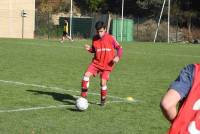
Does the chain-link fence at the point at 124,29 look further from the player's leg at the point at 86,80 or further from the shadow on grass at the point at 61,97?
the player's leg at the point at 86,80

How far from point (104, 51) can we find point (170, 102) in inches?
311

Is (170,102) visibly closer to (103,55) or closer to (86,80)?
(86,80)

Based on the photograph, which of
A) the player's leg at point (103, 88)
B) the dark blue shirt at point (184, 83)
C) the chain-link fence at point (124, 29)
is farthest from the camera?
the chain-link fence at point (124, 29)

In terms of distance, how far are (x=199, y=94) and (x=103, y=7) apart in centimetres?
6543

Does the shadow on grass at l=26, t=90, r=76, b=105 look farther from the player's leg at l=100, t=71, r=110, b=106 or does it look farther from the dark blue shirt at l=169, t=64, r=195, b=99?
the dark blue shirt at l=169, t=64, r=195, b=99

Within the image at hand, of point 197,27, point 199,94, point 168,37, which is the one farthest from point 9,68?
point 197,27

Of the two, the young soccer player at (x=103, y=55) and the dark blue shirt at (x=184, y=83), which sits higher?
the dark blue shirt at (x=184, y=83)

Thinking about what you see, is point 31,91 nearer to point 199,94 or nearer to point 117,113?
point 117,113

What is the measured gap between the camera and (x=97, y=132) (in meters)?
7.89

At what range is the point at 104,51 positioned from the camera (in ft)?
35.9

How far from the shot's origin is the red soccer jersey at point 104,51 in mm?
10891

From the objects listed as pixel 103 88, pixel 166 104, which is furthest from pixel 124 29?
pixel 166 104

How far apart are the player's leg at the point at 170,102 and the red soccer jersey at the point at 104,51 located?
777cm

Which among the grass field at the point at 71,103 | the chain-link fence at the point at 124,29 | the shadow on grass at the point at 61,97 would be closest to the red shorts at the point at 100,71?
the grass field at the point at 71,103
